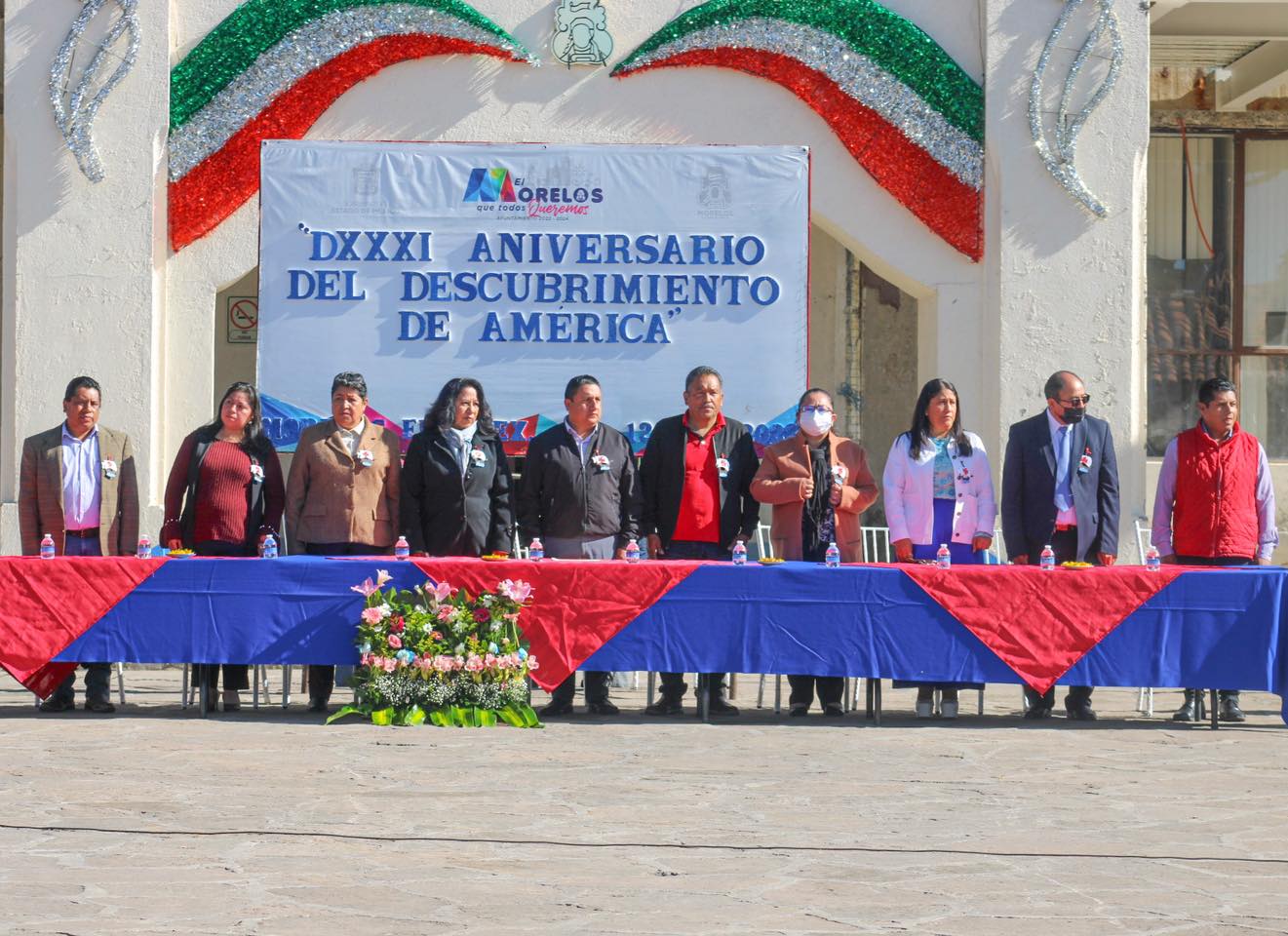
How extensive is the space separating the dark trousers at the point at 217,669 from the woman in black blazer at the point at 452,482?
0.82 meters

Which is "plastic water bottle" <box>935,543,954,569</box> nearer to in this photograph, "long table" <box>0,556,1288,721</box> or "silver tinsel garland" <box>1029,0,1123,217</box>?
"long table" <box>0,556,1288,721</box>

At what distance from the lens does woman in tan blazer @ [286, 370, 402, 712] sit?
9.55 m

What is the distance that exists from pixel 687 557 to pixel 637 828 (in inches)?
139

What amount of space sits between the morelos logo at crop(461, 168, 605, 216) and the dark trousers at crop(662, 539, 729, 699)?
2.92 m

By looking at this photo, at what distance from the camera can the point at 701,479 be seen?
971 cm

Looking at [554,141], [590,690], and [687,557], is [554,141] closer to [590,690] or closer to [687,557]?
[687,557]

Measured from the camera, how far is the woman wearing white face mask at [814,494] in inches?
372

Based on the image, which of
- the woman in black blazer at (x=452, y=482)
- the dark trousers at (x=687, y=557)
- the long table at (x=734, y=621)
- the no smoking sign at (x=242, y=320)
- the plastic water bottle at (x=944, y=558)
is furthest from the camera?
the no smoking sign at (x=242, y=320)

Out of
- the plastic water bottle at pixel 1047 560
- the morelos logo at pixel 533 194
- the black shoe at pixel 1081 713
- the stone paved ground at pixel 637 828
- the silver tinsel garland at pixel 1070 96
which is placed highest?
the silver tinsel garland at pixel 1070 96

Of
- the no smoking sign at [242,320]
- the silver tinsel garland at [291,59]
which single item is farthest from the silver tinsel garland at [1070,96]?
the no smoking sign at [242,320]

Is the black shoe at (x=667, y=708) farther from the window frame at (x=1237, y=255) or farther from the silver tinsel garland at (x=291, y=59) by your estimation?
the window frame at (x=1237, y=255)

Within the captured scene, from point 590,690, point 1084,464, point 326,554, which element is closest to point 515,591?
point 590,690

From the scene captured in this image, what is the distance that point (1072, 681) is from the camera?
29.6ft

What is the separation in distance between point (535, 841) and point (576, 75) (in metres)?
6.98
